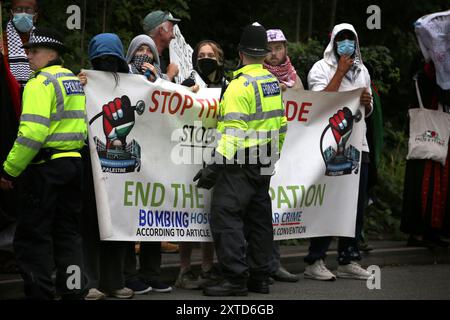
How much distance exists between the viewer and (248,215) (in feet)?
31.8

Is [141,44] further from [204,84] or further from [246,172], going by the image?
[246,172]

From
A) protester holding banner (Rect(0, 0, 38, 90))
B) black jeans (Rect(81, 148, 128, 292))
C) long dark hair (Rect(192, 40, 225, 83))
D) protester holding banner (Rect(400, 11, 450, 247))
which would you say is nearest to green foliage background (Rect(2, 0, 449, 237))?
protester holding banner (Rect(400, 11, 450, 247))

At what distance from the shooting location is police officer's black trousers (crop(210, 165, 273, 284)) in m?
9.38

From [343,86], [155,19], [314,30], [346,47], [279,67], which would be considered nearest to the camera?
[155,19]

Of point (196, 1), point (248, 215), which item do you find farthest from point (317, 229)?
point (196, 1)

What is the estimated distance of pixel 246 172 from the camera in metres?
9.49

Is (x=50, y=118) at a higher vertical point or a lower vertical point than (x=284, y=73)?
lower

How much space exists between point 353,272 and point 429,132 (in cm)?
226

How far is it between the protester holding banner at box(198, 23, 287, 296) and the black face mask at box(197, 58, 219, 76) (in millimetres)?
497

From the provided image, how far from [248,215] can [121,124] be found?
1.33m

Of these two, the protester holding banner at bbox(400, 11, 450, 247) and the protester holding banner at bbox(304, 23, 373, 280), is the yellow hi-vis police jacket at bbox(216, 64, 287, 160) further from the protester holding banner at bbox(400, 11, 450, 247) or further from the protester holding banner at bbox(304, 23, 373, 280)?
the protester holding banner at bbox(400, 11, 450, 247)

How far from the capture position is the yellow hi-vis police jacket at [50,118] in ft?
26.3

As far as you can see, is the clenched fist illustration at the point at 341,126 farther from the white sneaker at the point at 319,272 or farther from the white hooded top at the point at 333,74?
the white sneaker at the point at 319,272

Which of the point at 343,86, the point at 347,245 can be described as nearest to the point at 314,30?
the point at 343,86
